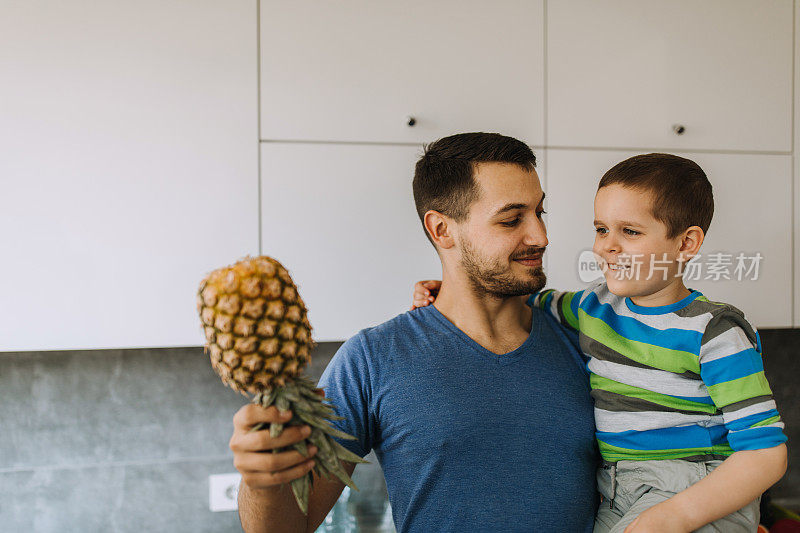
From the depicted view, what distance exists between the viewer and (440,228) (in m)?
1.23

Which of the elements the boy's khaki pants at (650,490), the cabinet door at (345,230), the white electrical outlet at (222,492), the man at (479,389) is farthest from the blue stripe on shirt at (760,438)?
the white electrical outlet at (222,492)

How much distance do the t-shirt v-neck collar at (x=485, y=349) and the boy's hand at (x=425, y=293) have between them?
0.06 m

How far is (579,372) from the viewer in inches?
45.1

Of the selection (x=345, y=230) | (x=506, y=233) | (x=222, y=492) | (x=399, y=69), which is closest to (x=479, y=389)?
(x=506, y=233)

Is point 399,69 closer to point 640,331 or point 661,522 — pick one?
point 640,331

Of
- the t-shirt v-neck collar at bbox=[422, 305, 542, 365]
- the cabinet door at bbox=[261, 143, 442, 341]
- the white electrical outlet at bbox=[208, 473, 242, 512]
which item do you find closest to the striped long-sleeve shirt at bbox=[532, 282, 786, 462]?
the t-shirt v-neck collar at bbox=[422, 305, 542, 365]

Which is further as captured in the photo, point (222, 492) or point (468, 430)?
point (222, 492)

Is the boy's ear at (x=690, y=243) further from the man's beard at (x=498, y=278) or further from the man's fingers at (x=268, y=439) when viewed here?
the man's fingers at (x=268, y=439)

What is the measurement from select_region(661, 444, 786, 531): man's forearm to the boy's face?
309mm

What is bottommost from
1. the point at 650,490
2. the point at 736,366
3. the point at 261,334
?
the point at 650,490

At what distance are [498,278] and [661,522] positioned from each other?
49 centimetres

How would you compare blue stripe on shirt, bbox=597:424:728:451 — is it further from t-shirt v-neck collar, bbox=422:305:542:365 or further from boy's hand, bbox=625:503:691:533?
t-shirt v-neck collar, bbox=422:305:542:365

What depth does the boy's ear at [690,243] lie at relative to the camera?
1.05 meters

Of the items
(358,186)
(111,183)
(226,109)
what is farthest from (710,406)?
(111,183)
